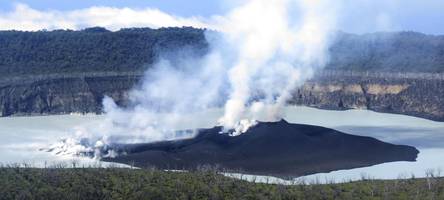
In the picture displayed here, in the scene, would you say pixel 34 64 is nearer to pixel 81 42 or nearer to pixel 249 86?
pixel 81 42

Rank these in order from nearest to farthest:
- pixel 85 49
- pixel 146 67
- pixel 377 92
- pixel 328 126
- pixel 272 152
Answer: pixel 272 152
pixel 328 126
pixel 377 92
pixel 146 67
pixel 85 49

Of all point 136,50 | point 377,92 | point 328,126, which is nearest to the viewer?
point 328,126

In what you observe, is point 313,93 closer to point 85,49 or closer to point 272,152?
point 85,49

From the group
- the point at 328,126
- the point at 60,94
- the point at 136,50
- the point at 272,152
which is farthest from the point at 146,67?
the point at 272,152

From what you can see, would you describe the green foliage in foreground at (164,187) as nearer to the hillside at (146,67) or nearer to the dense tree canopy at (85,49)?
the hillside at (146,67)

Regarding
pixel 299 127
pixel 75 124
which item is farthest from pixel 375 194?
pixel 75 124
